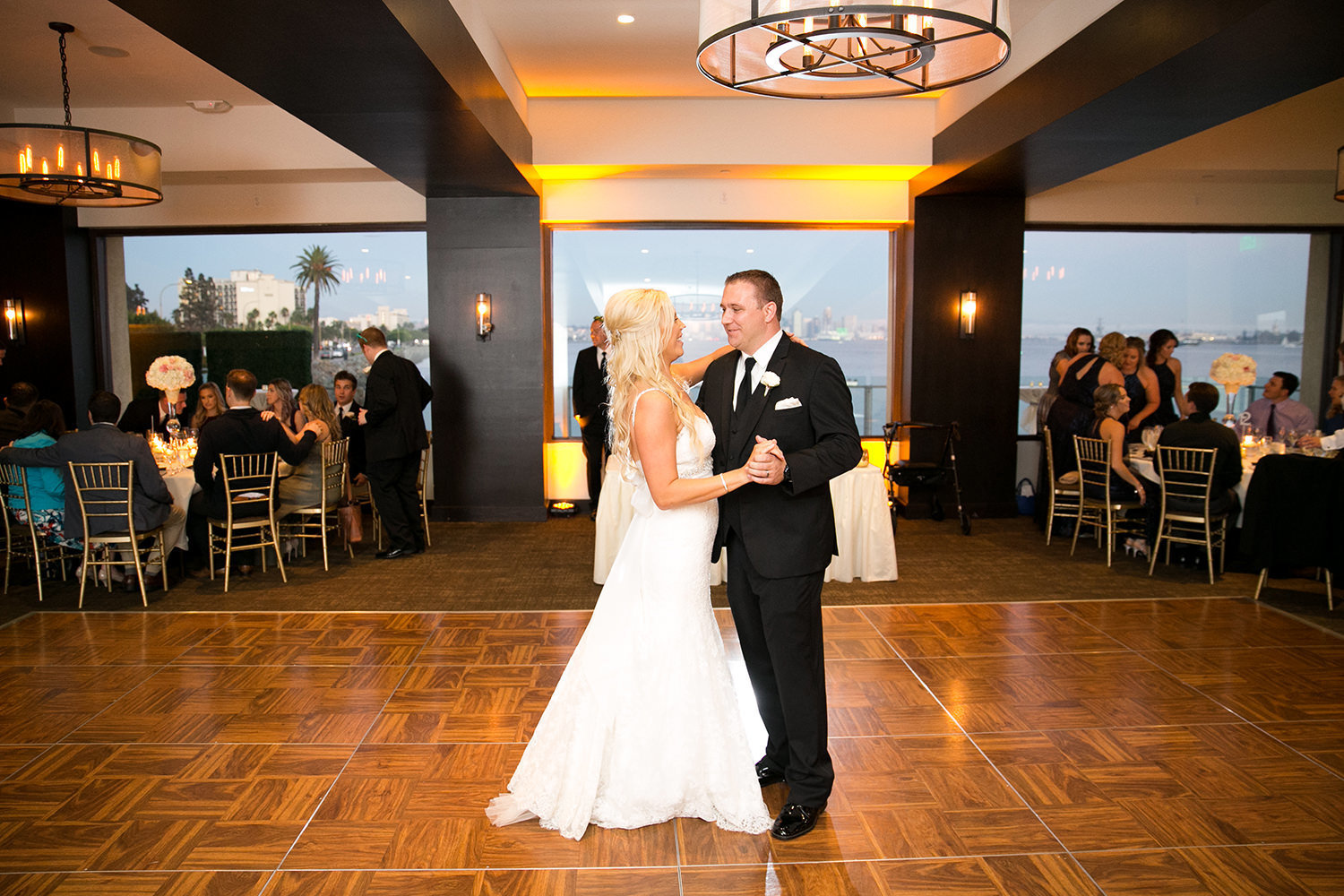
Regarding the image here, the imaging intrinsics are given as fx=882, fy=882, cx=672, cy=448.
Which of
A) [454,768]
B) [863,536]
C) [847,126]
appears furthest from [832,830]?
[847,126]

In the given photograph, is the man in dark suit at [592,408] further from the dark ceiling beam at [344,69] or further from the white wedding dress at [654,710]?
the white wedding dress at [654,710]

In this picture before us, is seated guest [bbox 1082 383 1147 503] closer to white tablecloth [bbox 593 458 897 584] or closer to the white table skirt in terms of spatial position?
white tablecloth [bbox 593 458 897 584]

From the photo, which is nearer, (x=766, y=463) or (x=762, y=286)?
(x=766, y=463)

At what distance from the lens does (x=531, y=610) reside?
5434mm

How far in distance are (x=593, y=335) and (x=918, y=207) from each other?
341 cm

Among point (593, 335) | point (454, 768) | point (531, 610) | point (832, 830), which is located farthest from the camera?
point (593, 335)

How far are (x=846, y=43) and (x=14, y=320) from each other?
8.90m

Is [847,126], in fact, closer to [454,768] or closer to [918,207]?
[918,207]

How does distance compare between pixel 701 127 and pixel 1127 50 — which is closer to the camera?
pixel 1127 50

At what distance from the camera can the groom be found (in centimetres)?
272

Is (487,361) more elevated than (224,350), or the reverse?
(224,350)

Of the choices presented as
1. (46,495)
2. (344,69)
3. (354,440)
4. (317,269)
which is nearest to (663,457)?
(344,69)

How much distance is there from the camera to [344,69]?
180 inches

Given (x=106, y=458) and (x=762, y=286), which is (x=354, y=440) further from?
(x=762, y=286)
